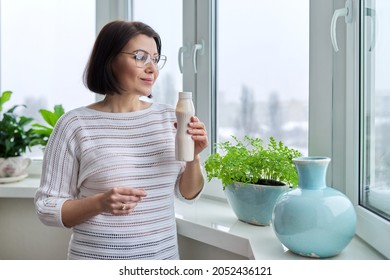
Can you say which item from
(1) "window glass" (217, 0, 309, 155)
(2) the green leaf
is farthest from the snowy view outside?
(2) the green leaf

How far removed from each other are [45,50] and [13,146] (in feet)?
1.65

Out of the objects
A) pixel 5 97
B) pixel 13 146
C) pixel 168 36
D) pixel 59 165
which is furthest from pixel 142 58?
pixel 5 97

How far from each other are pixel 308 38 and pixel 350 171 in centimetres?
41

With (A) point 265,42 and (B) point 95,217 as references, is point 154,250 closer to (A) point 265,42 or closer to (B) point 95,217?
(B) point 95,217

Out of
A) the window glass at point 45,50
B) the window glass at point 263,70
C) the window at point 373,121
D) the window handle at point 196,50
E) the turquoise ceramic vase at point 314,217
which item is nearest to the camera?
the turquoise ceramic vase at point 314,217

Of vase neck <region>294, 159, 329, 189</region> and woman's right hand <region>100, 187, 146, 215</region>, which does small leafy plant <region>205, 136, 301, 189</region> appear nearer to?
vase neck <region>294, 159, 329, 189</region>

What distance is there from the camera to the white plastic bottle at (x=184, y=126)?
3.26 feet

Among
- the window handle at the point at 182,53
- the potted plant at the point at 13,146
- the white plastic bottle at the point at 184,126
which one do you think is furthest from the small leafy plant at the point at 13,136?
the white plastic bottle at the point at 184,126

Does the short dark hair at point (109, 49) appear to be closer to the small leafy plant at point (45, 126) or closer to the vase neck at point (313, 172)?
the vase neck at point (313, 172)

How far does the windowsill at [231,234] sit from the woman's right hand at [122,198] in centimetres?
29

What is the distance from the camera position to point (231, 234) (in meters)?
→ 1.14

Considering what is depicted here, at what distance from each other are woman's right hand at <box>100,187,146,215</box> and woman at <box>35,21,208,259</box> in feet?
0.38

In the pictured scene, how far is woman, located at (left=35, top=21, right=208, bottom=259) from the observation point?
1.12 meters

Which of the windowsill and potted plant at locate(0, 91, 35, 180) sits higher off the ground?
potted plant at locate(0, 91, 35, 180)
